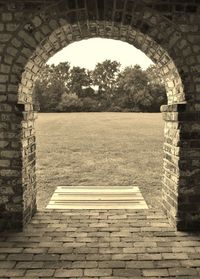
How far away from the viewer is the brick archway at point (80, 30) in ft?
17.4

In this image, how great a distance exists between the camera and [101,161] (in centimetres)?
1261

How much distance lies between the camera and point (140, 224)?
5.83 meters

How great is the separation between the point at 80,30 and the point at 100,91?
45437 millimetres

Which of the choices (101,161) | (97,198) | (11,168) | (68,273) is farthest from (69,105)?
(68,273)

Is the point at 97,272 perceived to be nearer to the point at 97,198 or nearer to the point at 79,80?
the point at 97,198

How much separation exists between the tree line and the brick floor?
114 ft

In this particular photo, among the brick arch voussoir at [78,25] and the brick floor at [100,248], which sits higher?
the brick arch voussoir at [78,25]

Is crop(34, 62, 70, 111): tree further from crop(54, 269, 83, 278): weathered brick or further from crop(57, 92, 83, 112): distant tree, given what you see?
crop(54, 269, 83, 278): weathered brick

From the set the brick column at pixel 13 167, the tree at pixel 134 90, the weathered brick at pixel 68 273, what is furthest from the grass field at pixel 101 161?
the tree at pixel 134 90

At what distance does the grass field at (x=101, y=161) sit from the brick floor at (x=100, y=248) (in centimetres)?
145

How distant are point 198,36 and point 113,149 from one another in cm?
1042

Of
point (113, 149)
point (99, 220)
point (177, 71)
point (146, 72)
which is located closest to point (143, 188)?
point (99, 220)

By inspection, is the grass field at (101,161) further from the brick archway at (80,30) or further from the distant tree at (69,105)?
the distant tree at (69,105)

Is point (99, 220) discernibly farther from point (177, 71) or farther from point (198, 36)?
point (198, 36)
